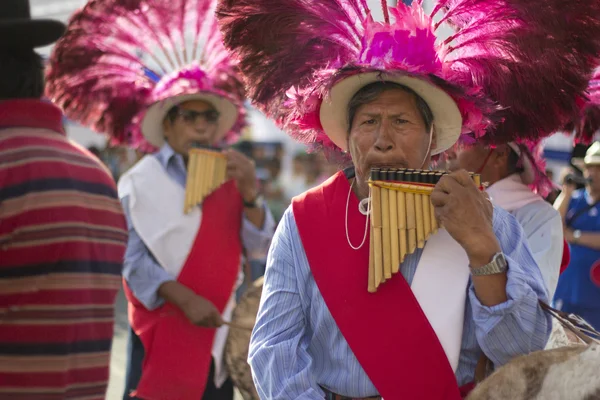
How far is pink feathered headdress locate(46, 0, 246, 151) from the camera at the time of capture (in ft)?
17.8

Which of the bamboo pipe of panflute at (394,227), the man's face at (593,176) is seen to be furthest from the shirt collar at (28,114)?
Answer: the man's face at (593,176)

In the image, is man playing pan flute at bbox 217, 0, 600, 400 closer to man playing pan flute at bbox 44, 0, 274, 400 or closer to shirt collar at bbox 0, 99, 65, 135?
shirt collar at bbox 0, 99, 65, 135

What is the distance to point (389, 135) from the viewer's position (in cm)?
296

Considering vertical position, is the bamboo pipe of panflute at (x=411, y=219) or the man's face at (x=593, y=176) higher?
the bamboo pipe of panflute at (x=411, y=219)

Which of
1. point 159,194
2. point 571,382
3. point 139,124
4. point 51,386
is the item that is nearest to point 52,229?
point 51,386

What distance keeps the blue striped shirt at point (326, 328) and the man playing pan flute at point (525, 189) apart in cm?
122

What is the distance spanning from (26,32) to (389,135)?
4.10 ft

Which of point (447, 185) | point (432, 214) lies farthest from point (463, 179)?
point (432, 214)

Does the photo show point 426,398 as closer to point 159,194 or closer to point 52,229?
point 52,229

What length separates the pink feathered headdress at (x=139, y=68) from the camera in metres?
5.43

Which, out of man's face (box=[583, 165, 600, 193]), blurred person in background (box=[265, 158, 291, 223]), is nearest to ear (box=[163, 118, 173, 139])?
man's face (box=[583, 165, 600, 193])

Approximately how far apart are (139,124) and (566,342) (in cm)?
345

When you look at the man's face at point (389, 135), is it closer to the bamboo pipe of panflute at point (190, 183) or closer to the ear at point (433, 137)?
the ear at point (433, 137)

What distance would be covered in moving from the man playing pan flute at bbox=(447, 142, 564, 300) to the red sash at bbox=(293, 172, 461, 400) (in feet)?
4.12
